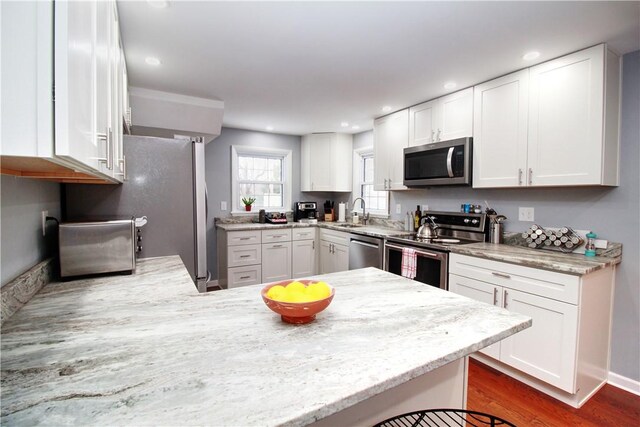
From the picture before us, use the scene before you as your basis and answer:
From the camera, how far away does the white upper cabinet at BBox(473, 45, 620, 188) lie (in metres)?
1.93

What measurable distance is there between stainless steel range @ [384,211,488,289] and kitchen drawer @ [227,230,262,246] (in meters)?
1.73

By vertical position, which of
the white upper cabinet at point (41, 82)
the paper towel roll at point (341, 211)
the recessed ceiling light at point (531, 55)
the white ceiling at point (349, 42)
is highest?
the white ceiling at point (349, 42)

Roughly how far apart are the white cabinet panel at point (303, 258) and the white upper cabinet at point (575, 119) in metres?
2.78

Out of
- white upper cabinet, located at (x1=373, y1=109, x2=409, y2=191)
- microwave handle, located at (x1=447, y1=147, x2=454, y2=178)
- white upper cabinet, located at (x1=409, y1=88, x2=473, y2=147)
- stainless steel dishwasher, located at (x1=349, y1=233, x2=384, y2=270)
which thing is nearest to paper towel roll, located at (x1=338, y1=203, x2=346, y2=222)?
white upper cabinet, located at (x1=373, y1=109, x2=409, y2=191)

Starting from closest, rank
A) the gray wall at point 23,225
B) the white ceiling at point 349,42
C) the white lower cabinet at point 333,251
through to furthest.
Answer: the gray wall at point 23,225
the white ceiling at point 349,42
the white lower cabinet at point 333,251

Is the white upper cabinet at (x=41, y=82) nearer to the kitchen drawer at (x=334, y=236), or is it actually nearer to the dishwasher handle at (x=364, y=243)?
the dishwasher handle at (x=364, y=243)

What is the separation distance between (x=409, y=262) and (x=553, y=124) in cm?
150

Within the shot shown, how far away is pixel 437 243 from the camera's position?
2672 mm

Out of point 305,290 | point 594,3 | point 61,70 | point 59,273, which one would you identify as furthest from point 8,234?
point 594,3

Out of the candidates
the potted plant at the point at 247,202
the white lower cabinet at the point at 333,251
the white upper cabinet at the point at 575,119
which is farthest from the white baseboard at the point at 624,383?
the potted plant at the point at 247,202

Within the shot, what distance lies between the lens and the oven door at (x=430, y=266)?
2.46 m

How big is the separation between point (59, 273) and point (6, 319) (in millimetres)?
644

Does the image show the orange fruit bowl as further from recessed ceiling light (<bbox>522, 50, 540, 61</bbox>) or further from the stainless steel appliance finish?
recessed ceiling light (<bbox>522, 50, 540, 61</bbox>)

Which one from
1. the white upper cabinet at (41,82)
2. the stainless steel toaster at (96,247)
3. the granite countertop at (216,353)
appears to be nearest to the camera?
the white upper cabinet at (41,82)
